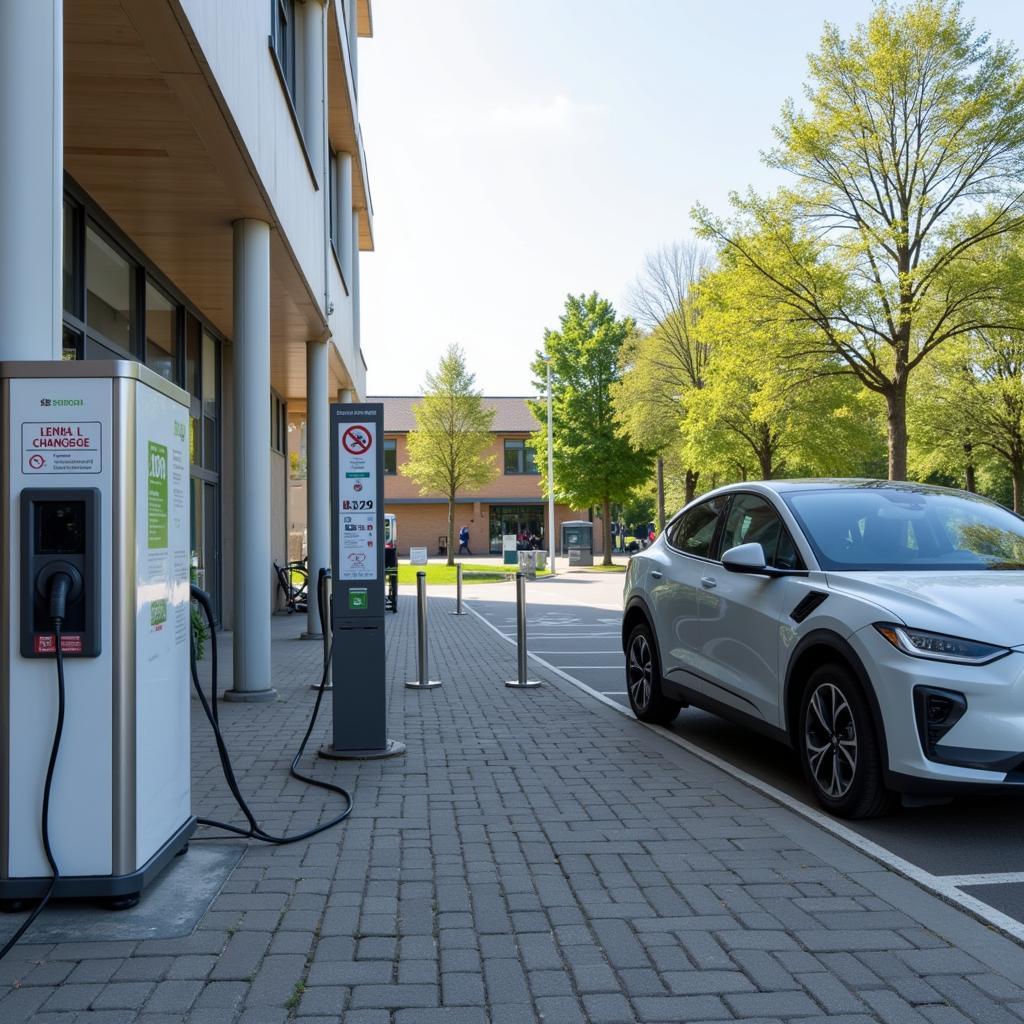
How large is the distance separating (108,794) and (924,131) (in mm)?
25032

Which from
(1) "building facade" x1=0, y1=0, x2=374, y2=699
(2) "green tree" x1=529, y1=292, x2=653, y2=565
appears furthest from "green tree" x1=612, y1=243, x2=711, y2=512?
(1) "building facade" x1=0, y1=0, x2=374, y2=699

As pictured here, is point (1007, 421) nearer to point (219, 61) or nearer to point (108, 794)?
point (219, 61)

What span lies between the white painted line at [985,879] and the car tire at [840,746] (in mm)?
635

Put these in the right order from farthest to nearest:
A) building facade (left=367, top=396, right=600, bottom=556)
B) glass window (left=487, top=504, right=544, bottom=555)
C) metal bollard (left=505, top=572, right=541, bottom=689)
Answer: glass window (left=487, top=504, right=544, bottom=555) → building facade (left=367, top=396, right=600, bottom=556) → metal bollard (left=505, top=572, right=541, bottom=689)

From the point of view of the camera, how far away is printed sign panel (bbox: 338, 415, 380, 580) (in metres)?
6.89

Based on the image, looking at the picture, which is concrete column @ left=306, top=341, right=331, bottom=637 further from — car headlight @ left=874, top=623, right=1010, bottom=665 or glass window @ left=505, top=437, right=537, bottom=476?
glass window @ left=505, top=437, right=537, bottom=476

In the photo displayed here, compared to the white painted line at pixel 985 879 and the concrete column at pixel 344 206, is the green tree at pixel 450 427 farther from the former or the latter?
the white painted line at pixel 985 879

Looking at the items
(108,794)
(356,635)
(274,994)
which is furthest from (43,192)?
(356,635)

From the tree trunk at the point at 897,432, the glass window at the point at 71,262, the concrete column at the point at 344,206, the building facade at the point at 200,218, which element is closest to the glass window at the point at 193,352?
the building facade at the point at 200,218

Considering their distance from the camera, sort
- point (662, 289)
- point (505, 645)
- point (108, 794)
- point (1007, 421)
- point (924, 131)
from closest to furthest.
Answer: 1. point (108, 794)
2. point (505, 645)
3. point (924, 131)
4. point (1007, 421)
5. point (662, 289)

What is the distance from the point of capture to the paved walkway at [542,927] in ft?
11.0

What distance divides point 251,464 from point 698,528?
422 cm

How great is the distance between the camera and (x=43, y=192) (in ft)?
13.8

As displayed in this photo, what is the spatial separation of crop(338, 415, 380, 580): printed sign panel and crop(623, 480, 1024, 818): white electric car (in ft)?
7.00
